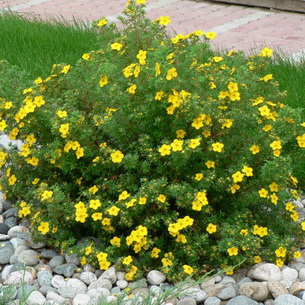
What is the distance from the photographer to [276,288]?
312 cm

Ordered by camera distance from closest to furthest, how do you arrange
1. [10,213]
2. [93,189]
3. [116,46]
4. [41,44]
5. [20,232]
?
[93,189], [116,46], [20,232], [10,213], [41,44]

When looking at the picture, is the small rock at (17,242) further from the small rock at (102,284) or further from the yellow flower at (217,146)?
the yellow flower at (217,146)

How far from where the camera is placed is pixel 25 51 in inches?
245

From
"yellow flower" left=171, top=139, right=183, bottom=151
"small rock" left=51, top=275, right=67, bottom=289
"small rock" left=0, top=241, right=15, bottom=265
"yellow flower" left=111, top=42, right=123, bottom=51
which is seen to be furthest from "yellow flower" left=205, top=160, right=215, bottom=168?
"small rock" left=0, top=241, right=15, bottom=265

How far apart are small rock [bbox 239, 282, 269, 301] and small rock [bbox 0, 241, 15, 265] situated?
1230mm

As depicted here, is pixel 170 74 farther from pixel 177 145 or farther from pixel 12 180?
pixel 12 180

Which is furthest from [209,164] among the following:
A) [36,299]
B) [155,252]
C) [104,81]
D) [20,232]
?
[20,232]

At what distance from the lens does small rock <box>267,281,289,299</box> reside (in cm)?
311

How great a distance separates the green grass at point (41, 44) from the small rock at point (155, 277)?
272 centimetres

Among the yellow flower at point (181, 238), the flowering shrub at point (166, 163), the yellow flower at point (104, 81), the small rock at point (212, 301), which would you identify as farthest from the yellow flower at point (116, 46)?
the small rock at point (212, 301)

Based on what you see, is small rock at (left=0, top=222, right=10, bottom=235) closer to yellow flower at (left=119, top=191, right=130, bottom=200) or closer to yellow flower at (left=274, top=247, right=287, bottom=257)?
yellow flower at (left=119, top=191, right=130, bottom=200)

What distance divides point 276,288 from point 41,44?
3958mm

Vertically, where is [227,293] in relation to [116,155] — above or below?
below

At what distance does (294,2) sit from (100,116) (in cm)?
534
